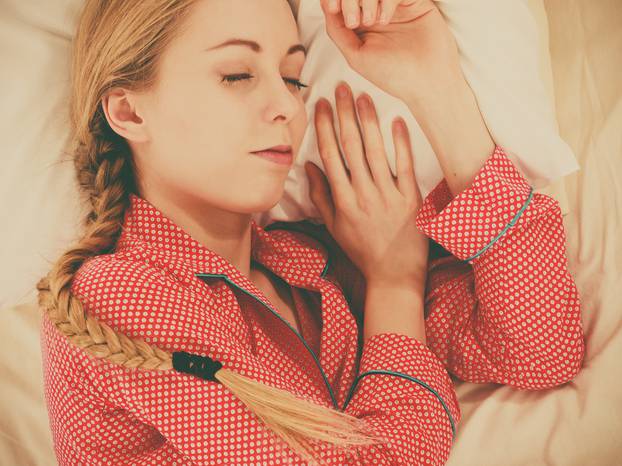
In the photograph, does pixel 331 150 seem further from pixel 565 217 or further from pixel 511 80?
pixel 565 217

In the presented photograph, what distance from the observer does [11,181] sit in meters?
1.15

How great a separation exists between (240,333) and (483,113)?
21.6 inches

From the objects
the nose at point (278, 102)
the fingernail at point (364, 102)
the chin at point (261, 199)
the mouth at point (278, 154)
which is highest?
the nose at point (278, 102)

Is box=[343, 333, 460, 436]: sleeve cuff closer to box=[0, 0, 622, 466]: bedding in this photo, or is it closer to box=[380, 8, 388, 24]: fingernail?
box=[0, 0, 622, 466]: bedding

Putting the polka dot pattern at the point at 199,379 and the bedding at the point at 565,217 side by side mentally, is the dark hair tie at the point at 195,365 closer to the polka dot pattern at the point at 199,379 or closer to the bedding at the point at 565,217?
the polka dot pattern at the point at 199,379

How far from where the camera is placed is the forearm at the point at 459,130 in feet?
3.30

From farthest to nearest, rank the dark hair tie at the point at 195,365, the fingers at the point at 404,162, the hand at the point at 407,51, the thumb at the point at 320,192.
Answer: the thumb at the point at 320,192
the fingers at the point at 404,162
the hand at the point at 407,51
the dark hair tie at the point at 195,365

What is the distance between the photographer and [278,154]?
3.25 ft

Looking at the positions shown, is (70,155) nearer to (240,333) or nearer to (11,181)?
(11,181)

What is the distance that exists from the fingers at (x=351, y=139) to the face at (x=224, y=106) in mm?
147

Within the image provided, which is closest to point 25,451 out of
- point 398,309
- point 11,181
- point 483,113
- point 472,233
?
point 11,181

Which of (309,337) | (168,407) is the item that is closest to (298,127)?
(309,337)

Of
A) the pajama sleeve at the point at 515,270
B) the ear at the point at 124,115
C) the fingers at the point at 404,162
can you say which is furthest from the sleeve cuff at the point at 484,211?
the ear at the point at 124,115

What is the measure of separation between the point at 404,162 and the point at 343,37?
0.83ft
